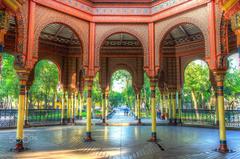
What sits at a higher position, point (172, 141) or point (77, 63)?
point (77, 63)

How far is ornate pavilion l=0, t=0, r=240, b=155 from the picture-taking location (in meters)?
7.80

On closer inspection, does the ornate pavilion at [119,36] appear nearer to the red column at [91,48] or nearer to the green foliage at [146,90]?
the red column at [91,48]

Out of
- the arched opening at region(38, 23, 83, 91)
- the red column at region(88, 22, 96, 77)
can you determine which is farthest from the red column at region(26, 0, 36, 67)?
the arched opening at region(38, 23, 83, 91)

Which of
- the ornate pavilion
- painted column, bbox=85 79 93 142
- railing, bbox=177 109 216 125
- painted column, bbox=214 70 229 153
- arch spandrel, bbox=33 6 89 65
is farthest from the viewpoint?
railing, bbox=177 109 216 125

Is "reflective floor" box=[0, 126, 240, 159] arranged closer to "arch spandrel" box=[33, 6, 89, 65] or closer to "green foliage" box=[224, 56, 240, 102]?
"arch spandrel" box=[33, 6, 89, 65]

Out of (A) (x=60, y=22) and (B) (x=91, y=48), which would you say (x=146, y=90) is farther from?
(A) (x=60, y=22)

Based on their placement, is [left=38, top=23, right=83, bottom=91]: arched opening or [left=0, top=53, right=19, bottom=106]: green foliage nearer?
[left=38, top=23, right=83, bottom=91]: arched opening

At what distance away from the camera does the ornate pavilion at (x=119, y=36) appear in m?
7.80

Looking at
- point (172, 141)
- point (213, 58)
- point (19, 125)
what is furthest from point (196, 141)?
point (19, 125)

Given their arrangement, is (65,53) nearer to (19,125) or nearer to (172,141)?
(19,125)

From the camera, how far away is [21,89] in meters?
7.85

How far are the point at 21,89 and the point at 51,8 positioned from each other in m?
3.55

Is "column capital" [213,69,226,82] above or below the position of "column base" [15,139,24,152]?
above

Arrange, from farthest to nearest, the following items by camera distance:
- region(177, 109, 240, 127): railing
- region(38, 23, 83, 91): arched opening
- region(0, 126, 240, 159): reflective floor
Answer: region(38, 23, 83, 91): arched opening → region(177, 109, 240, 127): railing → region(0, 126, 240, 159): reflective floor
